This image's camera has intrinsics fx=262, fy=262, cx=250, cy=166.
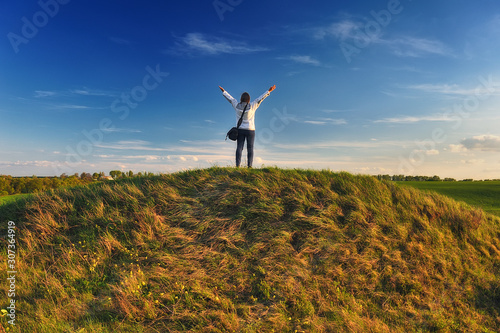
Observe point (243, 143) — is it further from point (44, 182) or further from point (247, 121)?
point (44, 182)

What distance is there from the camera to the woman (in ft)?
36.2

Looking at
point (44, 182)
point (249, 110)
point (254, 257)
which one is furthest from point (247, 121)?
point (44, 182)

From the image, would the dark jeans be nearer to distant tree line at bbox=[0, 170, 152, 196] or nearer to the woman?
the woman

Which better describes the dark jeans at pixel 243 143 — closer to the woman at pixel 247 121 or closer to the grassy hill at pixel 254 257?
the woman at pixel 247 121

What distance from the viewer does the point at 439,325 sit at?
5512 millimetres

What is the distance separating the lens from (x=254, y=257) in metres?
6.52

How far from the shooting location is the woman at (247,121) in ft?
36.2

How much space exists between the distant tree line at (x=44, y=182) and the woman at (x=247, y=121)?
13.8 ft

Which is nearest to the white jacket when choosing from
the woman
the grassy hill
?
the woman

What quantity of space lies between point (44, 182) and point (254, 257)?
12016 millimetres

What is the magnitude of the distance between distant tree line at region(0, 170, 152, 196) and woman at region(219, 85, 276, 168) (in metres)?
4.20

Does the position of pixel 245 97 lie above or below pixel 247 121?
above

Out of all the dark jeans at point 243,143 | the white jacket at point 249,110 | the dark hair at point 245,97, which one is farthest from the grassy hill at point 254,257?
the dark hair at point 245,97

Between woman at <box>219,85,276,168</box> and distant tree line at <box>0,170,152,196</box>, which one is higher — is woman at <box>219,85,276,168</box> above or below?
above
